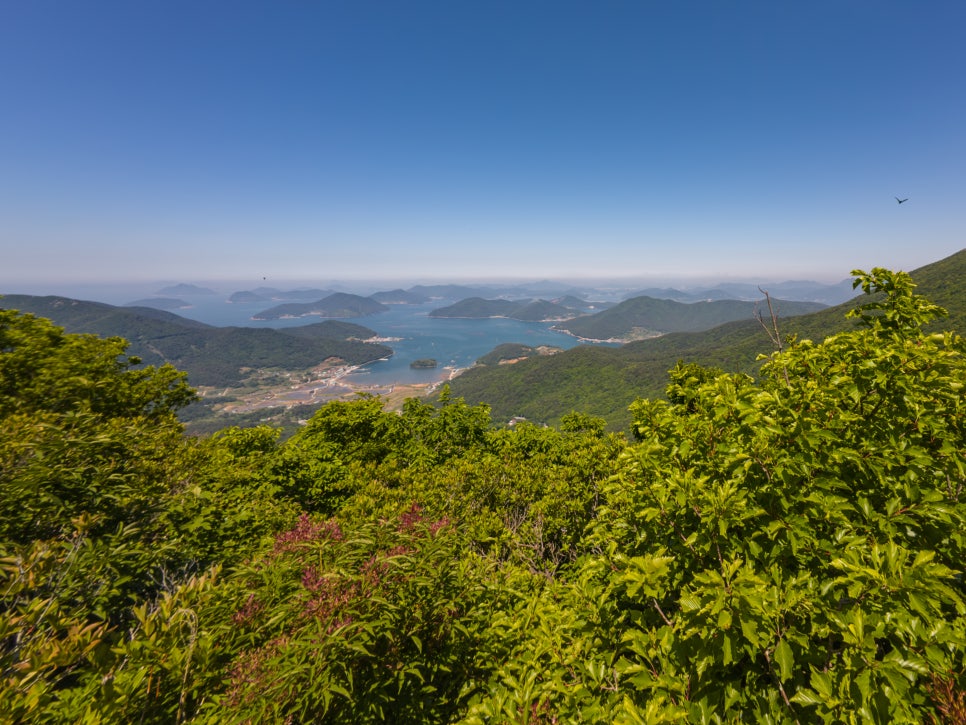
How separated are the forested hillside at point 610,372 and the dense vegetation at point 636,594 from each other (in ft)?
336

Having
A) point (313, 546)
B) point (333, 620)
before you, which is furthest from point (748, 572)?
point (313, 546)

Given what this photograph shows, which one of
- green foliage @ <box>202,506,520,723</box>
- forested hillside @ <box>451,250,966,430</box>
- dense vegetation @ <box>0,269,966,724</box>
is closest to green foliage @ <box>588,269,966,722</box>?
dense vegetation @ <box>0,269,966,724</box>

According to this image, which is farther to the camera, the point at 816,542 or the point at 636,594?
the point at 636,594

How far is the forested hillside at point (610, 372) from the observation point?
117 meters

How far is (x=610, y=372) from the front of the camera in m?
161

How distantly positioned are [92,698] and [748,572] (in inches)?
197

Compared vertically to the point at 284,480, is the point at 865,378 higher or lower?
higher

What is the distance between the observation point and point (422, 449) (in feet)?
54.2

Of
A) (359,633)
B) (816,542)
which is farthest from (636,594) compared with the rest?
(359,633)

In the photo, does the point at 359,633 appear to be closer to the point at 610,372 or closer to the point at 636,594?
the point at 636,594

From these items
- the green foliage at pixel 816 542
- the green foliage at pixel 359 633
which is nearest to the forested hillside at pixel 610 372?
the green foliage at pixel 816 542

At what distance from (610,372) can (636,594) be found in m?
166

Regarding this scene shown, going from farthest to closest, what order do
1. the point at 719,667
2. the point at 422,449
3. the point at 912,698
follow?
the point at 422,449
the point at 719,667
the point at 912,698

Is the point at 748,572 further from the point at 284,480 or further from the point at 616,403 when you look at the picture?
the point at 616,403
